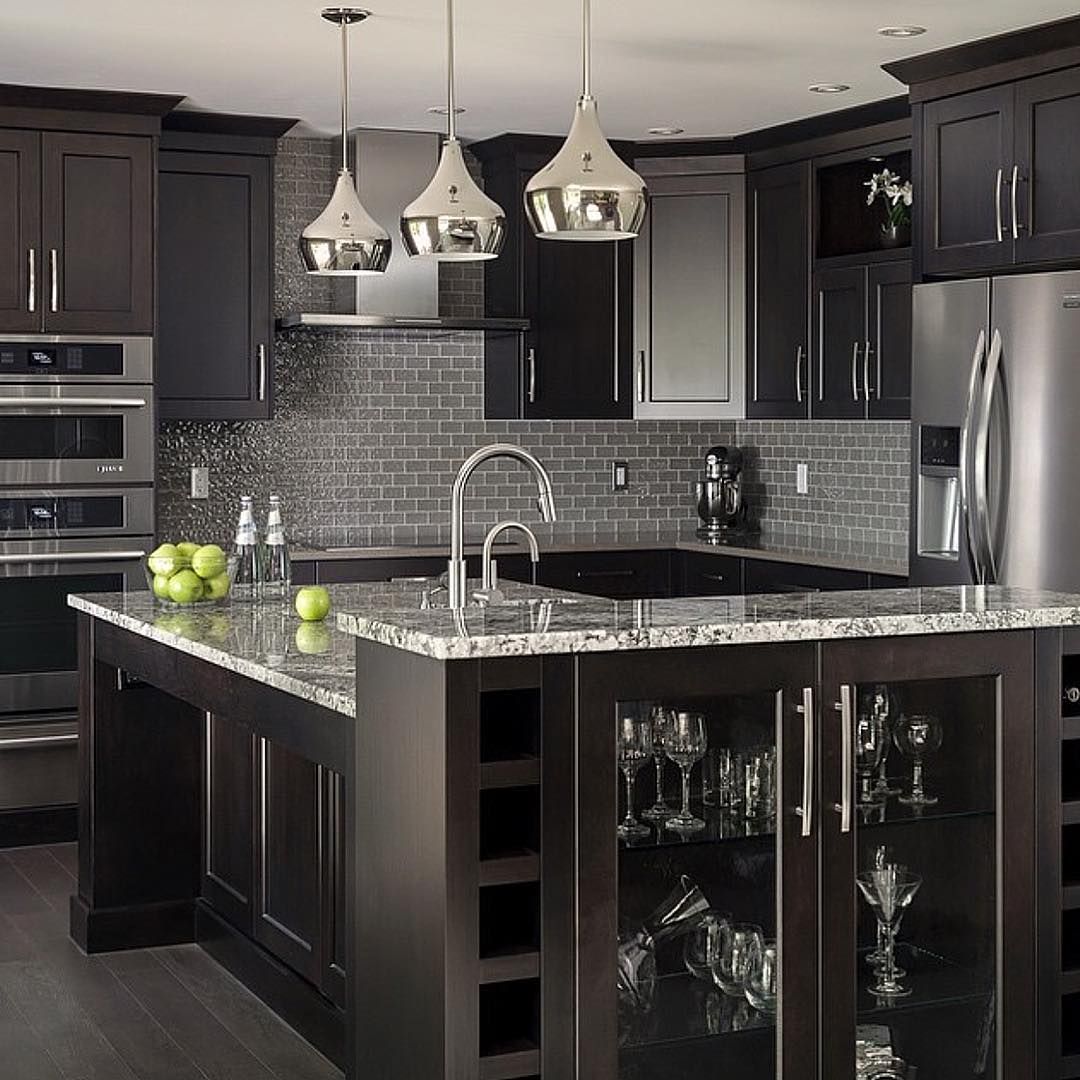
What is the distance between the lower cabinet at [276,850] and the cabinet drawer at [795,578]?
2362 mm

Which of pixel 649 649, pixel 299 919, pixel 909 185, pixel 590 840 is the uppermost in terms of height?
pixel 909 185

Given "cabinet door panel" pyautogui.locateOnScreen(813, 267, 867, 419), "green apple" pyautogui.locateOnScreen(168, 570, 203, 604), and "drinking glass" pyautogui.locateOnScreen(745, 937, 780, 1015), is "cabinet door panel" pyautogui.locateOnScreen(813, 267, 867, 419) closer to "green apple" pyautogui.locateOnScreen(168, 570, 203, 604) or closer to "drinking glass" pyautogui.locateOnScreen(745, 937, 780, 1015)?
"green apple" pyautogui.locateOnScreen(168, 570, 203, 604)

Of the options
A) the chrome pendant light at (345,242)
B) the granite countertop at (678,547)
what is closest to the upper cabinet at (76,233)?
the granite countertop at (678,547)

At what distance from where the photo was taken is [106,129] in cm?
625

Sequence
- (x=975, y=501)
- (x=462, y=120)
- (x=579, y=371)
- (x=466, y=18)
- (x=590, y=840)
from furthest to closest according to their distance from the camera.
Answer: (x=579, y=371) → (x=462, y=120) → (x=975, y=501) → (x=466, y=18) → (x=590, y=840)

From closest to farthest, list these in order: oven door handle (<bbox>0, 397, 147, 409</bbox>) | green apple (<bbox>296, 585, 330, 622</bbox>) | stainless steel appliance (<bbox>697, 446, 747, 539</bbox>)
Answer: green apple (<bbox>296, 585, 330, 622</bbox>) < oven door handle (<bbox>0, 397, 147, 409</bbox>) < stainless steel appliance (<bbox>697, 446, 747, 539</bbox>)

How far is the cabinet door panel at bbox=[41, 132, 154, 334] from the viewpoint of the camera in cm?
620

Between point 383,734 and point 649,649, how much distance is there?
1.49 feet

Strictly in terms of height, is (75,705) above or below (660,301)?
below

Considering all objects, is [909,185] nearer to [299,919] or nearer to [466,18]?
[466,18]

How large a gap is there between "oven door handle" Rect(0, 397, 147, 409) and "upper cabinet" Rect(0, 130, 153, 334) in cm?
24

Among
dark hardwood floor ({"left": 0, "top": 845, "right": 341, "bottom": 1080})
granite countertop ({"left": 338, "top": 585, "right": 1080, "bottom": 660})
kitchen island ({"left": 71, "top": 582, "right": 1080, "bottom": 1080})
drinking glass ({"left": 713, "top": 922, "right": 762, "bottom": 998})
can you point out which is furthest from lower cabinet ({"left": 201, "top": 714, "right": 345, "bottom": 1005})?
drinking glass ({"left": 713, "top": 922, "right": 762, "bottom": 998})

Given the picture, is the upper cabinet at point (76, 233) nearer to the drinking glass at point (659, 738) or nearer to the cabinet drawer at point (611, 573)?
the cabinet drawer at point (611, 573)

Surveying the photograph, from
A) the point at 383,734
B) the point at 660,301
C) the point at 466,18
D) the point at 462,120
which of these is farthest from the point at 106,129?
the point at 383,734
